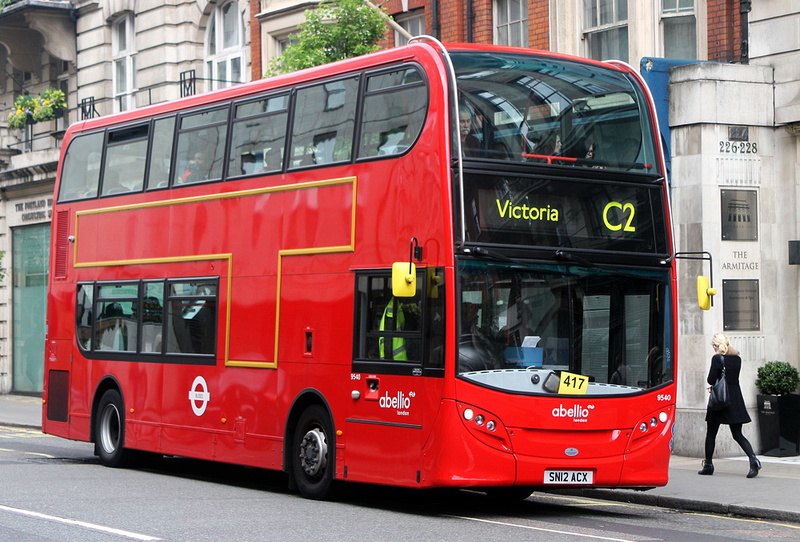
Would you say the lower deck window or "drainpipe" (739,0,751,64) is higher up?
"drainpipe" (739,0,751,64)

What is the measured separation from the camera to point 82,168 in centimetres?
1745

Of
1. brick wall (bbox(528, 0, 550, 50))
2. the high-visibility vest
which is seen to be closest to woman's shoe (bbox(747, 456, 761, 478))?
the high-visibility vest

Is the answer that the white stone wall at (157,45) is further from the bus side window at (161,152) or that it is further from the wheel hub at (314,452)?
the wheel hub at (314,452)

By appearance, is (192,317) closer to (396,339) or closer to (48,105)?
(396,339)

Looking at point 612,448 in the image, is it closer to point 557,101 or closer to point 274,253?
point 557,101

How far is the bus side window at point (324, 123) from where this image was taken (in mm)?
12469

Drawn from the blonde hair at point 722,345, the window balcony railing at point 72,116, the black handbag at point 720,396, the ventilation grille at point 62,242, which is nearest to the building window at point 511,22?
the blonde hair at point 722,345

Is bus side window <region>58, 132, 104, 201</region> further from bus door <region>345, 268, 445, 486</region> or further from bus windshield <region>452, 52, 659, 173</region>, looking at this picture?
bus windshield <region>452, 52, 659, 173</region>

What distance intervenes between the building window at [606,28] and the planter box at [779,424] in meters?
6.13

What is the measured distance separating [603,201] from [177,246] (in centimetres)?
596

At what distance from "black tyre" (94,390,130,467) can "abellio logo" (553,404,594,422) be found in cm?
734

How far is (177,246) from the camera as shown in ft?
49.8

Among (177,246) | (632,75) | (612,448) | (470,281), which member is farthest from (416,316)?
(177,246)

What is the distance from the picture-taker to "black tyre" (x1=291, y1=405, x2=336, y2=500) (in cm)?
1244
